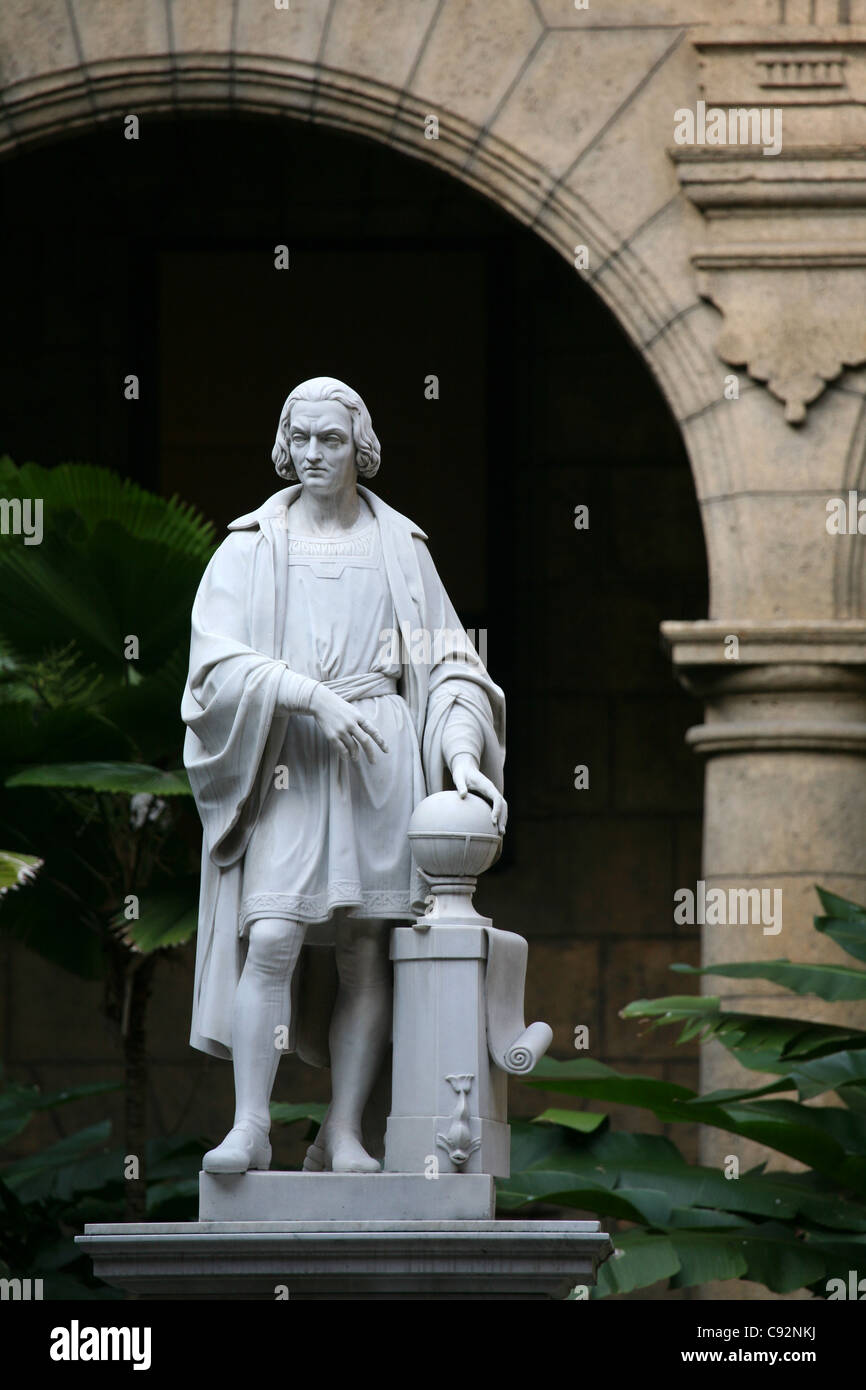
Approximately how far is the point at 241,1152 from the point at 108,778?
404cm

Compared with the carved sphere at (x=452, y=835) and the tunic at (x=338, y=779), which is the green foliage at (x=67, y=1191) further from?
the carved sphere at (x=452, y=835)

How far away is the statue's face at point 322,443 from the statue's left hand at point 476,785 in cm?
88

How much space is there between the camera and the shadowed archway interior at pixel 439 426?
15.1m

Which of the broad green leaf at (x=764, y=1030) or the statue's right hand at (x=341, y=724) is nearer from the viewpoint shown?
the statue's right hand at (x=341, y=724)

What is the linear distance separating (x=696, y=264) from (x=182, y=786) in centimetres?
332

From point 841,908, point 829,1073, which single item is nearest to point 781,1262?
point 829,1073

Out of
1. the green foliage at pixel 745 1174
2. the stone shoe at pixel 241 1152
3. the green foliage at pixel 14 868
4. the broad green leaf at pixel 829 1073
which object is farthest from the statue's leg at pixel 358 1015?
the broad green leaf at pixel 829 1073

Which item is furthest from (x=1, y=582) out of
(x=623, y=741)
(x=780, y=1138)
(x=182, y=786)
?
(x=623, y=741)

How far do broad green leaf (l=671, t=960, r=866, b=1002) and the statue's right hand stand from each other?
2972 mm

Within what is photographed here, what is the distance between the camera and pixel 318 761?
703 cm

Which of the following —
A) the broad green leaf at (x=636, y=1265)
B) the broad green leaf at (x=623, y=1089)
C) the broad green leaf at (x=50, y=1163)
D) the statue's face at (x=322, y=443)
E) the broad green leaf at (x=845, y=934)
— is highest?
the statue's face at (x=322, y=443)

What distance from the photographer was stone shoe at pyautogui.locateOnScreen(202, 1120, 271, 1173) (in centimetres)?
668

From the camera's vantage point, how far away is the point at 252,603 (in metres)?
7.16

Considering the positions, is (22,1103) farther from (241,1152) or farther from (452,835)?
(452,835)
